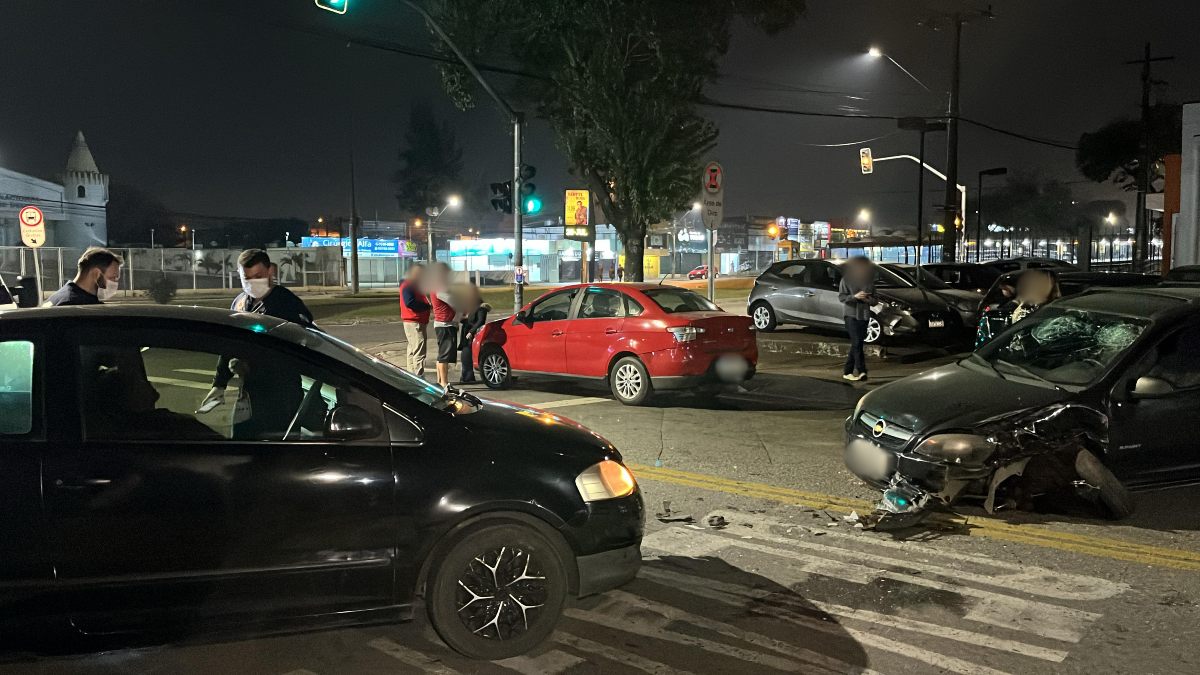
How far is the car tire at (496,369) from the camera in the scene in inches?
492

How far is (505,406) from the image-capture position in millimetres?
4688

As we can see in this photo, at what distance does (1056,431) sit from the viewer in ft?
19.8

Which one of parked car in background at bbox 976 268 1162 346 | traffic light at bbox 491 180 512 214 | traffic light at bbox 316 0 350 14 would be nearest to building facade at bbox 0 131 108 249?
traffic light at bbox 491 180 512 214

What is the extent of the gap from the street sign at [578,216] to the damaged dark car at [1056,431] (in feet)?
48.4

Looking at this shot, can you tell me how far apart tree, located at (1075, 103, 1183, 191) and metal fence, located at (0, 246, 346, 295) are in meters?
42.5

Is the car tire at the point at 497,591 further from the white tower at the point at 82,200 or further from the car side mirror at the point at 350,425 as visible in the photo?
the white tower at the point at 82,200

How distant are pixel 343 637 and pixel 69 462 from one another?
1495 millimetres

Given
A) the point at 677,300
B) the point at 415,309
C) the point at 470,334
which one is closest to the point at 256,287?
the point at 415,309

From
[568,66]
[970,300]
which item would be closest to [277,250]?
[568,66]

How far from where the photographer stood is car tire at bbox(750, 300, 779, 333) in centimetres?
1795

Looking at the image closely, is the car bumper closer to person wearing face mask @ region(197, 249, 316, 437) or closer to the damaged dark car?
person wearing face mask @ region(197, 249, 316, 437)

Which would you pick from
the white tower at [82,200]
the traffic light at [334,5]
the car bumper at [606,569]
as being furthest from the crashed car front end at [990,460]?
the white tower at [82,200]

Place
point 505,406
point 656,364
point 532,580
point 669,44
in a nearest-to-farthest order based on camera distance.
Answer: point 532,580 < point 505,406 < point 656,364 < point 669,44

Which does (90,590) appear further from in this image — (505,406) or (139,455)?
(505,406)
